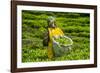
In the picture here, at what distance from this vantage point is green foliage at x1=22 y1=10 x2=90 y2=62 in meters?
1.94

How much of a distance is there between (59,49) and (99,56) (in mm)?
467

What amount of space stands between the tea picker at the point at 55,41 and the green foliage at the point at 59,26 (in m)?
0.03

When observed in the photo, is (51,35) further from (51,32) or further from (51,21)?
(51,21)

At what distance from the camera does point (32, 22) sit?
77.1 inches

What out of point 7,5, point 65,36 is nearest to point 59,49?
point 65,36

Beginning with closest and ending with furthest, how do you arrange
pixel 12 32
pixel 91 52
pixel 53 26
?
1. pixel 12 32
2. pixel 53 26
3. pixel 91 52

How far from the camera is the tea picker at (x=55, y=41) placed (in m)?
2.02

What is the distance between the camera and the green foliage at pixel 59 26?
194 cm

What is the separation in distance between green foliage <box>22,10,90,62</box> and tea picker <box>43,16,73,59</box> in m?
0.03

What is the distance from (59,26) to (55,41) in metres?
0.15

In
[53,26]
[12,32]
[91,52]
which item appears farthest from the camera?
[91,52]

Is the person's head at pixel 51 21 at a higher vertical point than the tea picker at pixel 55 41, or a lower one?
higher

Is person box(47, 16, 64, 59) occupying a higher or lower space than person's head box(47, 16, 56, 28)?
lower

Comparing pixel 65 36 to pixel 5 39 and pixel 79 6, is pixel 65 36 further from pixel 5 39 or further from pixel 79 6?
pixel 5 39
